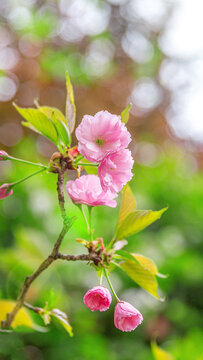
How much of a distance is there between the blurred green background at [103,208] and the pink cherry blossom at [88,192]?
241 mm

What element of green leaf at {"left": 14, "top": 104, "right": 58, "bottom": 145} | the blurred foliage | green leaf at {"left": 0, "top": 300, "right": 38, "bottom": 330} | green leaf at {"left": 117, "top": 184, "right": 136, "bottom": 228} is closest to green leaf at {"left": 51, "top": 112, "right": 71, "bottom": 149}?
green leaf at {"left": 14, "top": 104, "right": 58, "bottom": 145}

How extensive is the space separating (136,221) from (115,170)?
150 mm

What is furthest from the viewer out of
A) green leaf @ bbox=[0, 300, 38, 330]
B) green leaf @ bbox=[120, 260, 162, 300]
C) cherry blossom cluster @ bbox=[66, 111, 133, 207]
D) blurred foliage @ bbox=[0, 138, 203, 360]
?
blurred foliage @ bbox=[0, 138, 203, 360]

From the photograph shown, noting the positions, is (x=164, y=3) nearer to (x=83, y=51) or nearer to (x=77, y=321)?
(x=83, y=51)

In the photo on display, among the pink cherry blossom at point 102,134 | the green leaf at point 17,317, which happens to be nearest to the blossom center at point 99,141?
the pink cherry blossom at point 102,134

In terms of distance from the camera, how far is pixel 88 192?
22.6 inches

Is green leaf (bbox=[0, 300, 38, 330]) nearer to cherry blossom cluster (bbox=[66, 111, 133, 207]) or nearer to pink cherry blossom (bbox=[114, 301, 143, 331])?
pink cherry blossom (bbox=[114, 301, 143, 331])

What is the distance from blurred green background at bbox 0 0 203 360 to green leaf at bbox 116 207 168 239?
20cm

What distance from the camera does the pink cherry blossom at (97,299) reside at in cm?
54

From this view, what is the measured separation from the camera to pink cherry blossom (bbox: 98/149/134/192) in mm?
515

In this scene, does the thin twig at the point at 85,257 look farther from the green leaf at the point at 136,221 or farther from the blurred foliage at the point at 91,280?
the blurred foliage at the point at 91,280

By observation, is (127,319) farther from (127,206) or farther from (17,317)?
(17,317)

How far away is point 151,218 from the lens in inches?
24.7

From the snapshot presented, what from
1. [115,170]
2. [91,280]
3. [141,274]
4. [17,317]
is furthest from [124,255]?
[91,280]
